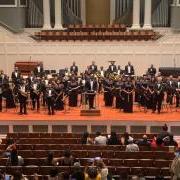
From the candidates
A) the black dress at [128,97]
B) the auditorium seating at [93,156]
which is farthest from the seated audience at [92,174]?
the black dress at [128,97]

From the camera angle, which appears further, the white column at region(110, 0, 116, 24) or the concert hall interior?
the white column at region(110, 0, 116, 24)

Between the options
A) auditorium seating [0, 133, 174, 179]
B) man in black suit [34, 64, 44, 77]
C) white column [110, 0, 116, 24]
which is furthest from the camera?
white column [110, 0, 116, 24]

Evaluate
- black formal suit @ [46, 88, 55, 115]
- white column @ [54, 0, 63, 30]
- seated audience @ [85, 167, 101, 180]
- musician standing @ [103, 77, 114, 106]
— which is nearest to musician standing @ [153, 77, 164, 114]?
musician standing @ [103, 77, 114, 106]

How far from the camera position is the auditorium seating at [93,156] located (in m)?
9.83

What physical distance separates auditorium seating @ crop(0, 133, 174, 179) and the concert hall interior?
0.07ft

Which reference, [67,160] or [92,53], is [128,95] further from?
[92,53]

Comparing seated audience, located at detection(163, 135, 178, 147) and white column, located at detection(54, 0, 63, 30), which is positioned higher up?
white column, located at detection(54, 0, 63, 30)

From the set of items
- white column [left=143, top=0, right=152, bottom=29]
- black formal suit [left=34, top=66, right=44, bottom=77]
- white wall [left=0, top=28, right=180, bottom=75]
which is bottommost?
black formal suit [left=34, top=66, right=44, bottom=77]

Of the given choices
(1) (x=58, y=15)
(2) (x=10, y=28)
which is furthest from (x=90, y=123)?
(2) (x=10, y=28)

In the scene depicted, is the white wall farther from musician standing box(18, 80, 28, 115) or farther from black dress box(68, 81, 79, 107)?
musician standing box(18, 80, 28, 115)

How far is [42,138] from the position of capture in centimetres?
1236

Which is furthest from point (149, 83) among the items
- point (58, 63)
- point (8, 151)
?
point (58, 63)

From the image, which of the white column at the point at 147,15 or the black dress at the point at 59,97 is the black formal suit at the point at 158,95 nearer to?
the black dress at the point at 59,97

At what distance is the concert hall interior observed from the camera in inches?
406
